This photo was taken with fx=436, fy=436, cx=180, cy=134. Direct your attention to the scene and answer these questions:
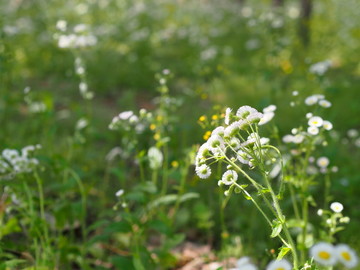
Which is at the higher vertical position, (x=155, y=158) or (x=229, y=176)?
(x=155, y=158)

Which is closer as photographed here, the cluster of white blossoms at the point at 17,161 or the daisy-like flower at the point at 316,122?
the daisy-like flower at the point at 316,122

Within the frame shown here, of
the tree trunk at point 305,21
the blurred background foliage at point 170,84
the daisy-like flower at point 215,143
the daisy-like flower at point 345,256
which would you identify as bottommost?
the daisy-like flower at point 345,256

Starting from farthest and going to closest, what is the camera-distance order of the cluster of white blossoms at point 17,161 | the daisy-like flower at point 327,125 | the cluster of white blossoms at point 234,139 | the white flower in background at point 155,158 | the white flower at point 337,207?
1. the white flower in background at point 155,158
2. the cluster of white blossoms at point 17,161
3. the daisy-like flower at point 327,125
4. the white flower at point 337,207
5. the cluster of white blossoms at point 234,139

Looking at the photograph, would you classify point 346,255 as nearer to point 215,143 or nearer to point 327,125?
point 215,143

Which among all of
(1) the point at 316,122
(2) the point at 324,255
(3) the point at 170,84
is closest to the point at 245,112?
(2) the point at 324,255

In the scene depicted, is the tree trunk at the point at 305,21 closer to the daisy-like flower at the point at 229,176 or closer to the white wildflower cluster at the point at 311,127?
the white wildflower cluster at the point at 311,127

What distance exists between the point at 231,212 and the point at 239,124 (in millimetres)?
1530

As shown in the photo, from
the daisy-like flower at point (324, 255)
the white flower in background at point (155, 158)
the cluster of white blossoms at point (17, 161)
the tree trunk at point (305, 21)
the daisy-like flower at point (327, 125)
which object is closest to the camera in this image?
the daisy-like flower at point (324, 255)

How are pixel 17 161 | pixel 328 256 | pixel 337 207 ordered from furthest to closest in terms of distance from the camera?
pixel 17 161
pixel 337 207
pixel 328 256

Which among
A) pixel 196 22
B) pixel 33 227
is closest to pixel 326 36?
pixel 196 22

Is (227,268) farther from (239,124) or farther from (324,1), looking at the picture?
(324,1)

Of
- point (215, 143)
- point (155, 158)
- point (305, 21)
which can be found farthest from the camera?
point (305, 21)

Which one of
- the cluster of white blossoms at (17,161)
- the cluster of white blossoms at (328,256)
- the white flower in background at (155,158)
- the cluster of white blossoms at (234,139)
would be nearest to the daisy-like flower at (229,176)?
the cluster of white blossoms at (234,139)

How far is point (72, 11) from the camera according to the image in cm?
794
